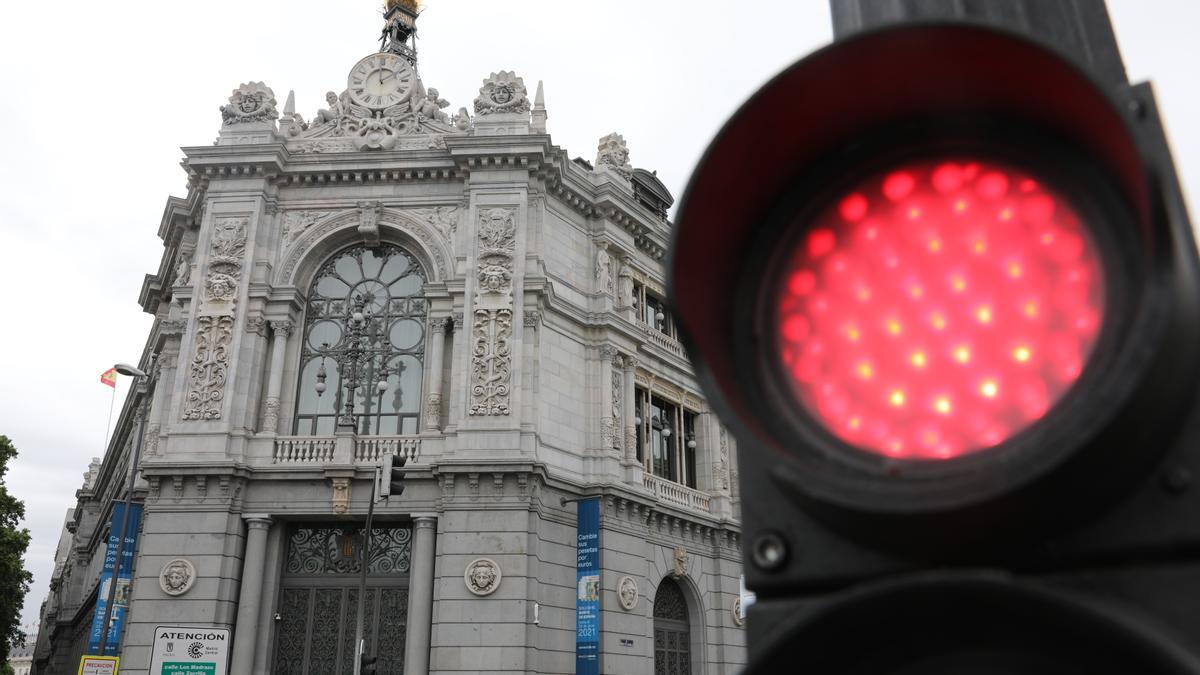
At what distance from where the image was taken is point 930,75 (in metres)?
1.07

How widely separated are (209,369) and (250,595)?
18.6 feet

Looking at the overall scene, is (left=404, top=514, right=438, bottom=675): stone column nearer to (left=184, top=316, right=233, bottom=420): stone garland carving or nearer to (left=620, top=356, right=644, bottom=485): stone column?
(left=620, top=356, right=644, bottom=485): stone column

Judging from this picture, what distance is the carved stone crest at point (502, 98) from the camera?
23688mm

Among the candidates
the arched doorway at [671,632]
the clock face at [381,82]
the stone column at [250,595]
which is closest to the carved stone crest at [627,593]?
the arched doorway at [671,632]

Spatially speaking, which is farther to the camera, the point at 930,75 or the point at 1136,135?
the point at 930,75

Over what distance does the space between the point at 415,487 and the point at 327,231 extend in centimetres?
752

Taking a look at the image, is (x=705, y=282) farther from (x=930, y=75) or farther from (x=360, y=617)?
(x=360, y=617)

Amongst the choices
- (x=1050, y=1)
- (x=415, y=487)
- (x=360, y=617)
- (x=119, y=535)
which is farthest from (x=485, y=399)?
(x=1050, y=1)

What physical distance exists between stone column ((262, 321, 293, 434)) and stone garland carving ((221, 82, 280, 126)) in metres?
5.89

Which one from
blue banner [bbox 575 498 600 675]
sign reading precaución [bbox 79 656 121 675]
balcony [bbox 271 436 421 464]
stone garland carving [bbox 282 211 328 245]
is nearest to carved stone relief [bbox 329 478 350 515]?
balcony [bbox 271 436 421 464]

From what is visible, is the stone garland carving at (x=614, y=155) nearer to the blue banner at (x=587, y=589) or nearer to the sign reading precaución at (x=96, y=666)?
the blue banner at (x=587, y=589)

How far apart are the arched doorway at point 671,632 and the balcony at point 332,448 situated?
8037mm

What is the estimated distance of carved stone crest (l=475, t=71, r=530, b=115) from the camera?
77.7 ft

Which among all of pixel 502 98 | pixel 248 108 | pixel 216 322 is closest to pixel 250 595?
pixel 216 322
